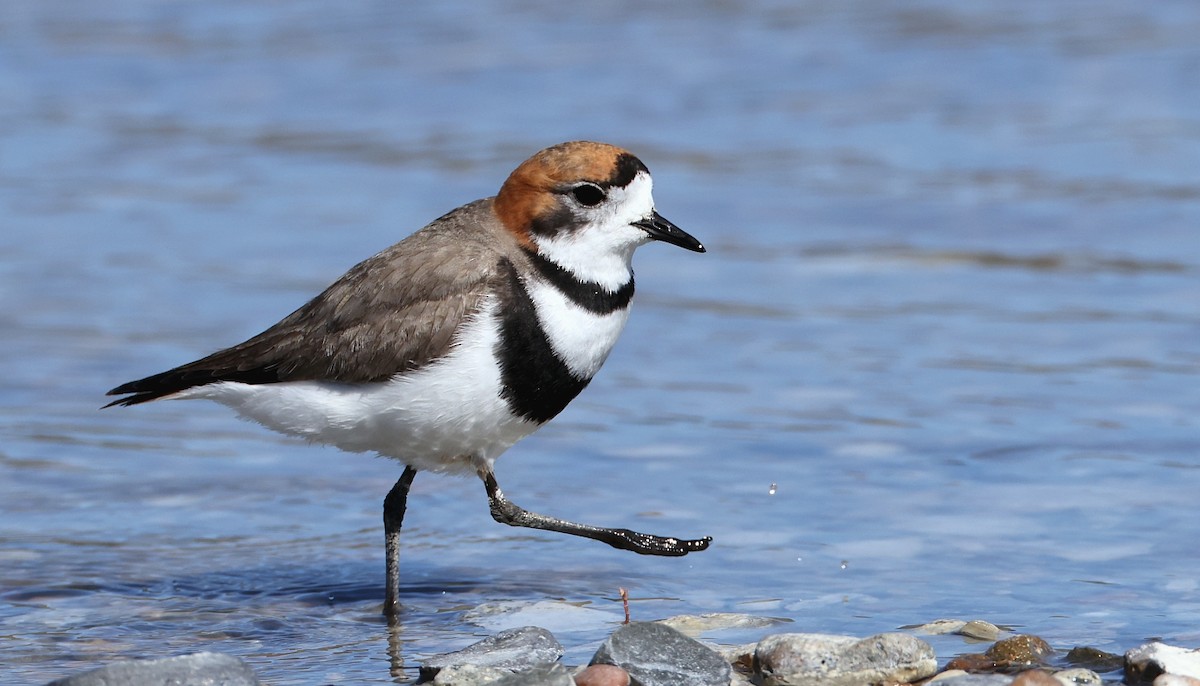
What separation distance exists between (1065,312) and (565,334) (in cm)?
463

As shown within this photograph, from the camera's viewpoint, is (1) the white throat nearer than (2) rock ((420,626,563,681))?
No

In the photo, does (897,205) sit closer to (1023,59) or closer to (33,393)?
(1023,59)

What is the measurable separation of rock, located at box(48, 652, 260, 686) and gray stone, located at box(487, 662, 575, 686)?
0.70 m

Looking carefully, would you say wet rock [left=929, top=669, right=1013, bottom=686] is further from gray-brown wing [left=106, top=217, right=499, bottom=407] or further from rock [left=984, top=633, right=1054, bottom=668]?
gray-brown wing [left=106, top=217, right=499, bottom=407]

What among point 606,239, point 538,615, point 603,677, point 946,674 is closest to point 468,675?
point 603,677

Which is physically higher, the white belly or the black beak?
the black beak

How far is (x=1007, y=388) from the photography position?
8.53 m

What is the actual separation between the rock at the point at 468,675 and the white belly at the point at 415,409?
100cm

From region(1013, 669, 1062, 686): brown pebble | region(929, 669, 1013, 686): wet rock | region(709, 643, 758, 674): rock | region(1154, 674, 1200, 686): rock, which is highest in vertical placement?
region(1013, 669, 1062, 686): brown pebble

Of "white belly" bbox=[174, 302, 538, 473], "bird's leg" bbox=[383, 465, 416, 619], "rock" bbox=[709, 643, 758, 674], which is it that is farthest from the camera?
"bird's leg" bbox=[383, 465, 416, 619]

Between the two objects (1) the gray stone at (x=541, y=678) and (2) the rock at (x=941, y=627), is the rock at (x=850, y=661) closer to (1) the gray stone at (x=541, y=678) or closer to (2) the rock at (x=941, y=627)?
(2) the rock at (x=941, y=627)

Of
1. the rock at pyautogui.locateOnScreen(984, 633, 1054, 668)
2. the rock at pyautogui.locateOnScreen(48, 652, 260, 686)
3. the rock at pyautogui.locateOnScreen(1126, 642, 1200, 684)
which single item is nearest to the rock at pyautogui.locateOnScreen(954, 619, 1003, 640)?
the rock at pyautogui.locateOnScreen(984, 633, 1054, 668)

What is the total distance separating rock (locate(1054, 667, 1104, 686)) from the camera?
5.06m

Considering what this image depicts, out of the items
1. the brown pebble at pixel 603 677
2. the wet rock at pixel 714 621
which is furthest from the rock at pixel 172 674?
the wet rock at pixel 714 621
